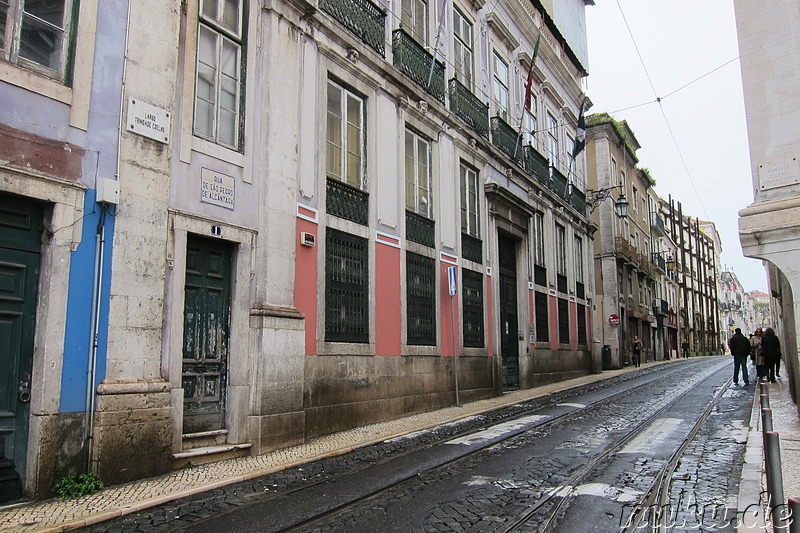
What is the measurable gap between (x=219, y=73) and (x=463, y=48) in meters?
9.38

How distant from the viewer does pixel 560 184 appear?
2370 centimetres

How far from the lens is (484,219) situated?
16.4 m

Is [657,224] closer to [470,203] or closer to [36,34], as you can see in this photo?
[470,203]

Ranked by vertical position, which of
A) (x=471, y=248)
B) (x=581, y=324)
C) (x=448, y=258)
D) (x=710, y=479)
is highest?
(x=471, y=248)

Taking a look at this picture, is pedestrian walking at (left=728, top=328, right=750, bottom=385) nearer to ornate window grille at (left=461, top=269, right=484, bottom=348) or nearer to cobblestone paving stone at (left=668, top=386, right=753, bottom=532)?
ornate window grille at (left=461, top=269, right=484, bottom=348)

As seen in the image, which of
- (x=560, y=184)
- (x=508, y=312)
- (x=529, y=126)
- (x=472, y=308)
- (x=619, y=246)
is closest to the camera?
(x=472, y=308)

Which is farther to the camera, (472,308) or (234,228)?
(472,308)

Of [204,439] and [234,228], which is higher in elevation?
[234,228]

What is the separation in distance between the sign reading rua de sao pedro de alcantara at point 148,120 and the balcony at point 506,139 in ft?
38.1

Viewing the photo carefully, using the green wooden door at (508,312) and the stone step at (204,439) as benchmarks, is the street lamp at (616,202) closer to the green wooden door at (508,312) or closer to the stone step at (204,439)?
the green wooden door at (508,312)

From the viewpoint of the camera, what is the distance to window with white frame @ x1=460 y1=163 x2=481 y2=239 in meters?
15.5

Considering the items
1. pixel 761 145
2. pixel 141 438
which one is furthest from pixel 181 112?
pixel 761 145

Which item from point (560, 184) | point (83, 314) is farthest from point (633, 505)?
point (560, 184)

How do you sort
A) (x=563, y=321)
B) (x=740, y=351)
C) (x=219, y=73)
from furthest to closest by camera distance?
(x=563, y=321) < (x=740, y=351) < (x=219, y=73)
